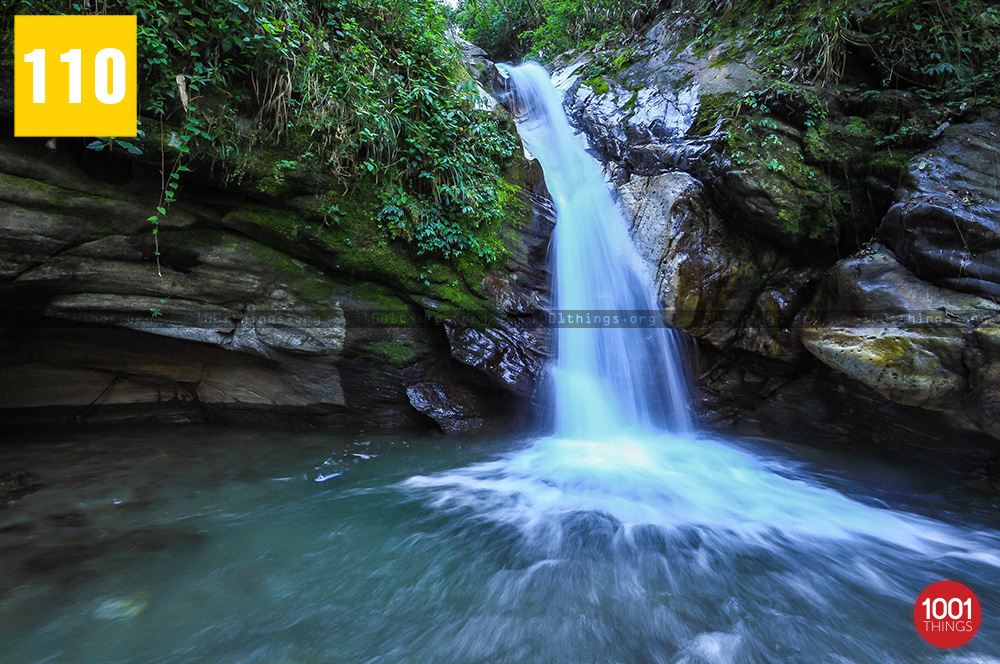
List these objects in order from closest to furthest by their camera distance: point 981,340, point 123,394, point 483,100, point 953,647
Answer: point 953,647, point 981,340, point 123,394, point 483,100

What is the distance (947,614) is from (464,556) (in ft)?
10.9

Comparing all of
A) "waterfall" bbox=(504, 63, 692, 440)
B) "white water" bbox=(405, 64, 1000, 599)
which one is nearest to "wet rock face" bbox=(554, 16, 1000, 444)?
"waterfall" bbox=(504, 63, 692, 440)

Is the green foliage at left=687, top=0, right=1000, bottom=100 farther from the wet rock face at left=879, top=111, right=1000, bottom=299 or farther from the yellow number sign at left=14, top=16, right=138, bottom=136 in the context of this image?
the yellow number sign at left=14, top=16, right=138, bottom=136

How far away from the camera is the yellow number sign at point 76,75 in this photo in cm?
360

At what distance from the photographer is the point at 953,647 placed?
2393 millimetres

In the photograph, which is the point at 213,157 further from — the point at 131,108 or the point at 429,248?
the point at 429,248

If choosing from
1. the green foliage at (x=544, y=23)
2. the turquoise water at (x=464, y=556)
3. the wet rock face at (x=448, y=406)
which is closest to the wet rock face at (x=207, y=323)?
the wet rock face at (x=448, y=406)

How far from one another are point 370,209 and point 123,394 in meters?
4.08

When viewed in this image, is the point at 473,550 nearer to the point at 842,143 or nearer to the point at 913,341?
the point at 913,341

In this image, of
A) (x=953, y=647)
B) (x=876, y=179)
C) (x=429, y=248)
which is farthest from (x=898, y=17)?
(x=953, y=647)

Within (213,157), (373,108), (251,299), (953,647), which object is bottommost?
(953,647)

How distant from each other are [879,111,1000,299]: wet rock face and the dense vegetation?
4669 millimetres

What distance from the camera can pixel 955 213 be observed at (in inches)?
165

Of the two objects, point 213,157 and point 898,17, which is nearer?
Result: point 213,157
